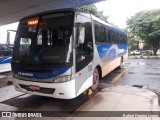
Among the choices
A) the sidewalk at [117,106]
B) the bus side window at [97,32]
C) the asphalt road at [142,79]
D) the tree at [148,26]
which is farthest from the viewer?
the tree at [148,26]

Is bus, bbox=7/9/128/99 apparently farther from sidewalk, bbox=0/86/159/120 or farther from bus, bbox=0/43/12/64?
bus, bbox=0/43/12/64

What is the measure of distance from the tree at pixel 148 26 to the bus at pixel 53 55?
850 inches

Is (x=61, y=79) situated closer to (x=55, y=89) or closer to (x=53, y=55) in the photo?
(x=55, y=89)

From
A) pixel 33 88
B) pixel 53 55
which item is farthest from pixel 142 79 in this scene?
pixel 33 88

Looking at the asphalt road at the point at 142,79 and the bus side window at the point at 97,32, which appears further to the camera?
the asphalt road at the point at 142,79

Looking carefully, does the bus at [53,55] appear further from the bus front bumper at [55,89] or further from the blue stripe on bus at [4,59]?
the blue stripe on bus at [4,59]

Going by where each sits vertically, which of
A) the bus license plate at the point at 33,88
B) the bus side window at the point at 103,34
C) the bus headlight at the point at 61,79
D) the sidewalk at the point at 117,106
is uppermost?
the bus side window at the point at 103,34

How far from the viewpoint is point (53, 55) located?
4.38 m

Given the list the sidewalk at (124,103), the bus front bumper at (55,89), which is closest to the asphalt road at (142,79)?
the sidewalk at (124,103)

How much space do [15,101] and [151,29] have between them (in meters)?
24.2

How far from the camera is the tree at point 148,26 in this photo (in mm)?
23812

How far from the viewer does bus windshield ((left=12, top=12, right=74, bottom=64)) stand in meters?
4.38

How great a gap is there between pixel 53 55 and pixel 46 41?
56 cm

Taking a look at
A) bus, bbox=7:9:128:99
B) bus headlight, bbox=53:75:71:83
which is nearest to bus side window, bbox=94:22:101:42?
bus, bbox=7:9:128:99
